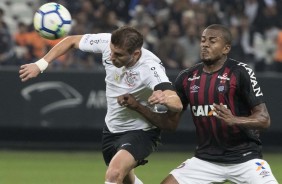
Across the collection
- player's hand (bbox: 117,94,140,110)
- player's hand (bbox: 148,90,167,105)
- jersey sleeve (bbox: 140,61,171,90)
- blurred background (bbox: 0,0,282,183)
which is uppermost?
jersey sleeve (bbox: 140,61,171,90)

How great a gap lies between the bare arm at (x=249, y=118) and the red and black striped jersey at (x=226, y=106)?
0.08 metres

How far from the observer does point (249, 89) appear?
26.2 feet

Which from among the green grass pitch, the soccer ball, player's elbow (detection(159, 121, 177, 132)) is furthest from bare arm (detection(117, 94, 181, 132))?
the green grass pitch

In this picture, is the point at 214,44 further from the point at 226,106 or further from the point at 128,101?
the point at 128,101

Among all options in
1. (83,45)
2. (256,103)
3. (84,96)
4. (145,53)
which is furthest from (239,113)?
(84,96)

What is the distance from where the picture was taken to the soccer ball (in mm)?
8945

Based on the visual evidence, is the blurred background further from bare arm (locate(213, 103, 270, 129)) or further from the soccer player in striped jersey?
bare arm (locate(213, 103, 270, 129))

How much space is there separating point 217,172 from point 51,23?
2298mm

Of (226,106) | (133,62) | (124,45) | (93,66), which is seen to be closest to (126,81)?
(133,62)

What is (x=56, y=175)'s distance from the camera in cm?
1308

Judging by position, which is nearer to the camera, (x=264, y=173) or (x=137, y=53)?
(x=264, y=173)

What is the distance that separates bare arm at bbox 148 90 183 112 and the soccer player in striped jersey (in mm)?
344

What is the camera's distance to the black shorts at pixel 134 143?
8422mm

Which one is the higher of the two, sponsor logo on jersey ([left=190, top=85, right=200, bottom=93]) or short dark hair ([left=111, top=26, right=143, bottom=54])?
short dark hair ([left=111, top=26, right=143, bottom=54])
